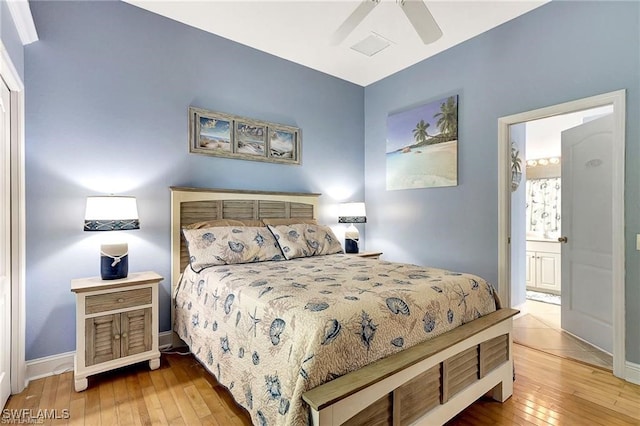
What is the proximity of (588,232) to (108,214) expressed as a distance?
4014mm

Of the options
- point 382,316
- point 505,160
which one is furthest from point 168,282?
point 505,160

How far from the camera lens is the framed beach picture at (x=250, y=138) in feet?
10.9

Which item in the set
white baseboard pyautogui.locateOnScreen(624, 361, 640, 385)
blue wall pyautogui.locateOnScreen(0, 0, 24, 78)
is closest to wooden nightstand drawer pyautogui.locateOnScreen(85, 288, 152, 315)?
blue wall pyautogui.locateOnScreen(0, 0, 24, 78)

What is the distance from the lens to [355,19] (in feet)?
6.98

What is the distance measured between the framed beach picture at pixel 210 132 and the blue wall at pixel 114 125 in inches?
3.2

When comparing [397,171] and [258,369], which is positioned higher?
[397,171]

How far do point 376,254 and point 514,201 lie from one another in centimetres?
173

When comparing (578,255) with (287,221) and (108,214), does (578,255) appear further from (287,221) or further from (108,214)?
(108,214)

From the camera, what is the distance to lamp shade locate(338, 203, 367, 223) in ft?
12.8

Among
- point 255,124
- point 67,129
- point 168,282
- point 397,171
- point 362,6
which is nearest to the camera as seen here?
point 362,6

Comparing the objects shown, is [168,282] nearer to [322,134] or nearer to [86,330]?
[86,330]

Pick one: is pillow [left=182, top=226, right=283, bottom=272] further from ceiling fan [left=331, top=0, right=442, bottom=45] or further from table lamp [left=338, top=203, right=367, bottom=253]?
ceiling fan [left=331, top=0, right=442, bottom=45]

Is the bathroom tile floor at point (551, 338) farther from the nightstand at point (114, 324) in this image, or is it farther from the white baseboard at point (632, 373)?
the nightstand at point (114, 324)

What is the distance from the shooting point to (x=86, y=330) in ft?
7.06
